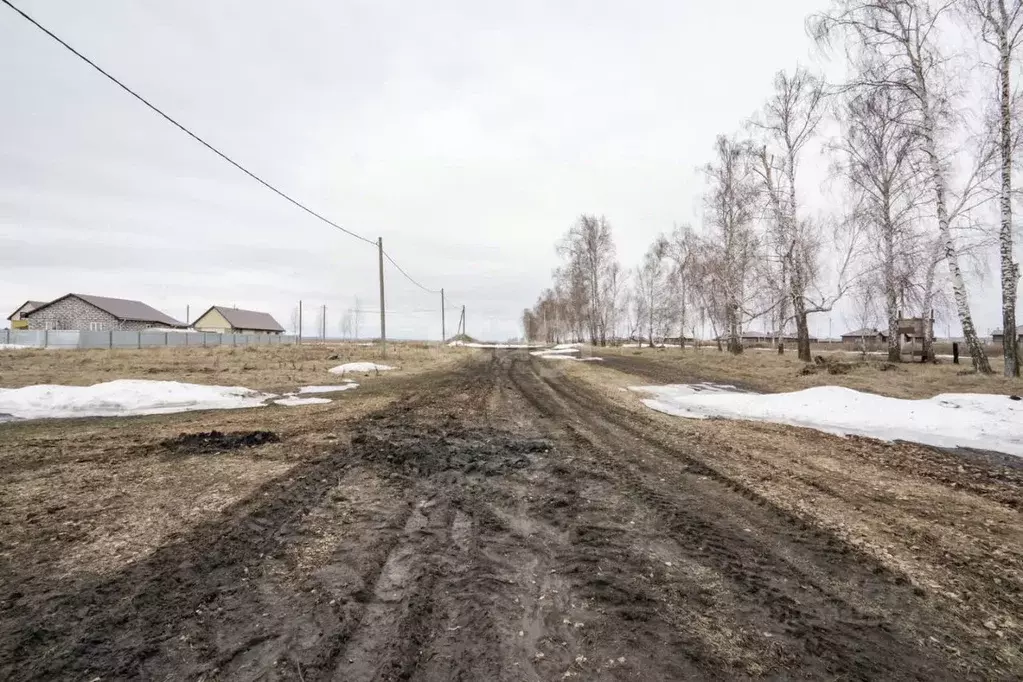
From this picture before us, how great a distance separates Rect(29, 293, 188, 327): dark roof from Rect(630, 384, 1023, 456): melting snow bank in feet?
227

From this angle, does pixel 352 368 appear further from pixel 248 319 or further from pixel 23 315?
pixel 248 319

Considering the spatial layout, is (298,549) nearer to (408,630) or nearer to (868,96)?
(408,630)

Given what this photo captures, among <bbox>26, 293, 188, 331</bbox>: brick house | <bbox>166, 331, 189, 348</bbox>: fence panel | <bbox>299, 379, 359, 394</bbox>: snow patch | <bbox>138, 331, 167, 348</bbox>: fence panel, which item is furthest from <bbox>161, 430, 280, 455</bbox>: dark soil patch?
<bbox>26, 293, 188, 331</bbox>: brick house

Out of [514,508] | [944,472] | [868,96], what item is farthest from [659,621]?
[868,96]

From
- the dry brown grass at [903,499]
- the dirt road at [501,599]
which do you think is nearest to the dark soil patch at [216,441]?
the dirt road at [501,599]

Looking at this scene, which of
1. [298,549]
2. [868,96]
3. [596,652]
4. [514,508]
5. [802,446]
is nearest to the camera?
[596,652]

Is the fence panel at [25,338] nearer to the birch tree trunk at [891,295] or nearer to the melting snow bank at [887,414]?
the melting snow bank at [887,414]

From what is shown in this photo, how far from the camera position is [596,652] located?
2.29m

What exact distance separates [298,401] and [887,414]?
Result: 12986 millimetres

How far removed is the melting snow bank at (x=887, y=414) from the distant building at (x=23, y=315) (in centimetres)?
7817

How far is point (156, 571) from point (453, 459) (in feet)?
11.4

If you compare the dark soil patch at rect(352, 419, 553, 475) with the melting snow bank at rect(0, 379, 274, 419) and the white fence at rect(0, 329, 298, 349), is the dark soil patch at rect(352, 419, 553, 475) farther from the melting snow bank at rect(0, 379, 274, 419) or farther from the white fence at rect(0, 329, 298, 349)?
the white fence at rect(0, 329, 298, 349)

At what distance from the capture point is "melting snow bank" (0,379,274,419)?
9.81 metres

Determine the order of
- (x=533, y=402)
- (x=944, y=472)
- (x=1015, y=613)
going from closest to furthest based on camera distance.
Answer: (x=1015, y=613) → (x=944, y=472) → (x=533, y=402)
